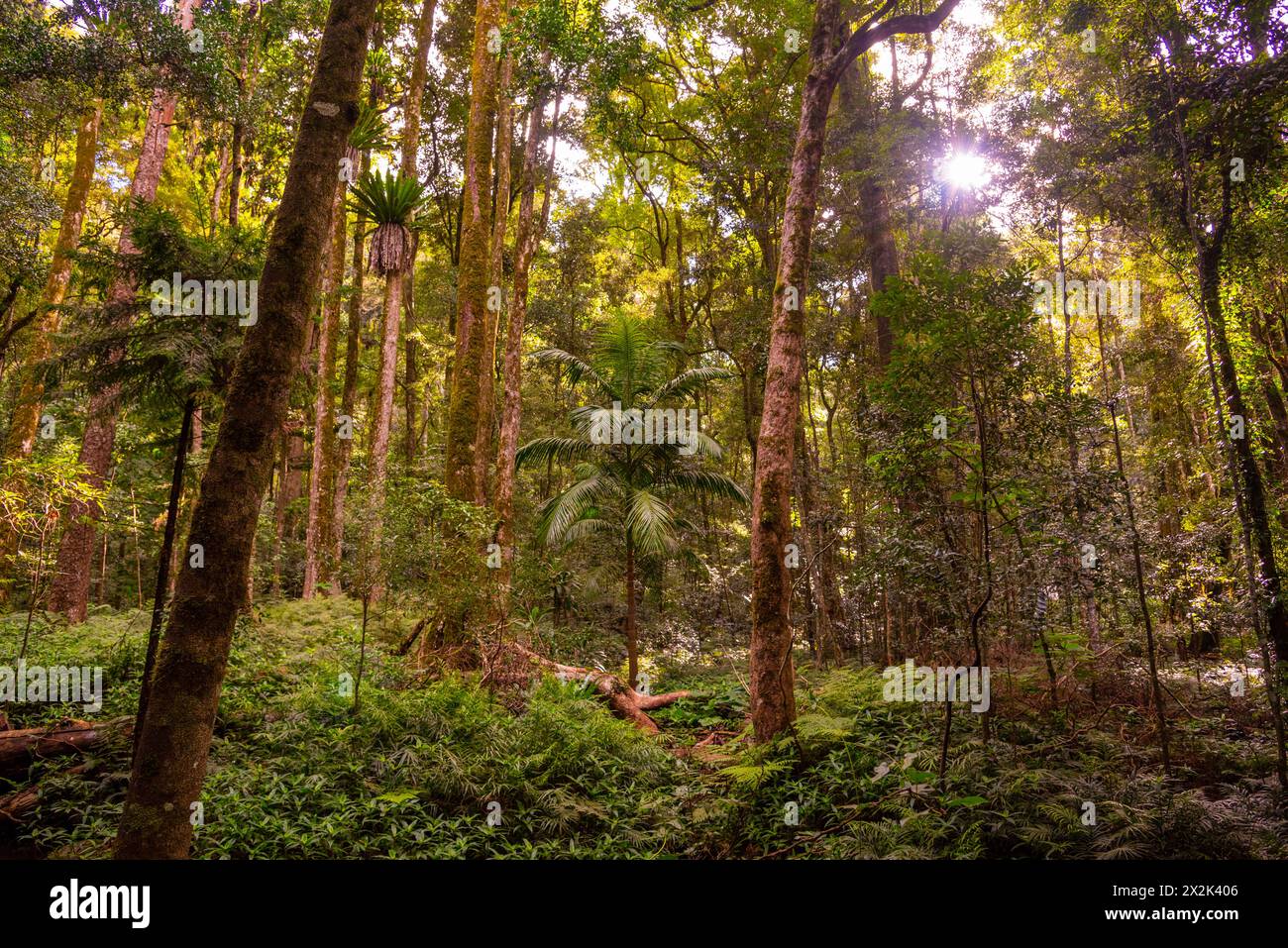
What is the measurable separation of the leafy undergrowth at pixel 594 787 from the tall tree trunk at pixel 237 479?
4.94 feet

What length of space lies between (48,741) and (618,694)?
6.40 meters

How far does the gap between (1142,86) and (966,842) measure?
847 centimetres

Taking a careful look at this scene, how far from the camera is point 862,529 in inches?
395

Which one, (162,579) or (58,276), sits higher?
(58,276)

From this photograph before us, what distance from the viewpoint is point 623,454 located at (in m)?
12.5

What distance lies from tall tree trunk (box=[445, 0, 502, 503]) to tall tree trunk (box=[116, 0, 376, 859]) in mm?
5307

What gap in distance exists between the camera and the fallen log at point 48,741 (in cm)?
544

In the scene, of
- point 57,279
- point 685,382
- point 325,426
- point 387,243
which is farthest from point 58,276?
point 685,382

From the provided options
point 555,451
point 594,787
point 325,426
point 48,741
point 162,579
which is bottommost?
point 594,787

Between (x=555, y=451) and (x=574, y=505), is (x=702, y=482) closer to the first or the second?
(x=574, y=505)

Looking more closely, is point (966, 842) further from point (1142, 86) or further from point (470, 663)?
point (1142, 86)

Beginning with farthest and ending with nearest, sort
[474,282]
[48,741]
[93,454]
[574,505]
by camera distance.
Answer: [574,505]
[93,454]
[474,282]
[48,741]
